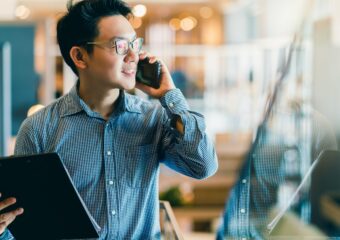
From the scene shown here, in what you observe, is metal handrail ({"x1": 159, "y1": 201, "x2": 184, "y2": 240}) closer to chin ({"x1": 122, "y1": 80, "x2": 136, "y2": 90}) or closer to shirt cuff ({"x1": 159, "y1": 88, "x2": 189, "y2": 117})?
shirt cuff ({"x1": 159, "y1": 88, "x2": 189, "y2": 117})

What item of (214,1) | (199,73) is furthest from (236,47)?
(214,1)

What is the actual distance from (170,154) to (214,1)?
12.8 meters

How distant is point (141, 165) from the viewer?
74.2 inches

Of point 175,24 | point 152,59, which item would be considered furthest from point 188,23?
point 152,59

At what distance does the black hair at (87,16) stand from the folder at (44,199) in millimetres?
431

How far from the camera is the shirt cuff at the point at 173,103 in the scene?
1.87 meters

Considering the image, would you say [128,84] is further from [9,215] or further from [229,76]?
[229,76]

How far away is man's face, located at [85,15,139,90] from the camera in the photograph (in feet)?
6.06

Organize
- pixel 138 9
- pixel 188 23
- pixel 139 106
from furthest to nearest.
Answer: pixel 188 23
pixel 138 9
pixel 139 106

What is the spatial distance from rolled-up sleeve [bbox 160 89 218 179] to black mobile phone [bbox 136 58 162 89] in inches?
3.1

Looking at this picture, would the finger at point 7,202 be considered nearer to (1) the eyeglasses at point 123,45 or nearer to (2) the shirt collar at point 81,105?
(2) the shirt collar at point 81,105

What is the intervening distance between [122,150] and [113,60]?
0.88ft

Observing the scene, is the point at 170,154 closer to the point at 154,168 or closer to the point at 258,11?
the point at 154,168

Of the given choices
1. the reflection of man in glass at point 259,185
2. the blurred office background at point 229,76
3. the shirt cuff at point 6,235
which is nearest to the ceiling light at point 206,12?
the blurred office background at point 229,76
